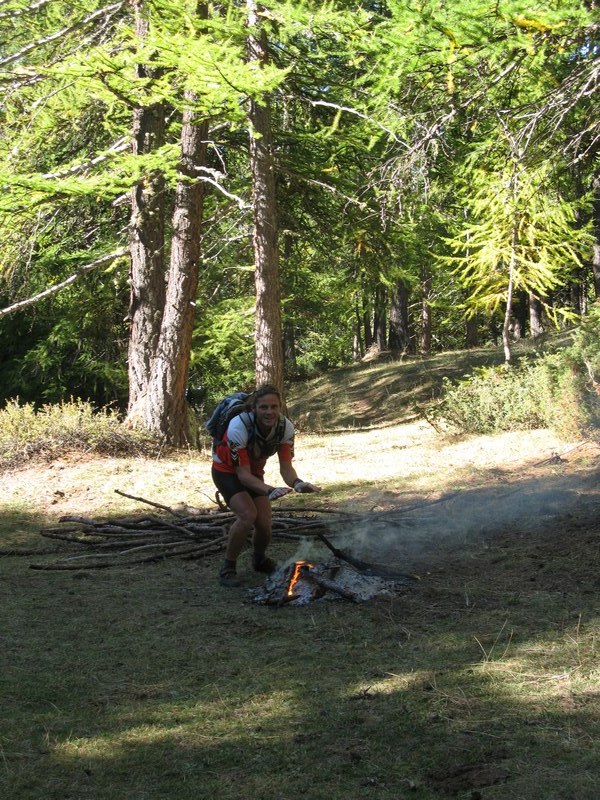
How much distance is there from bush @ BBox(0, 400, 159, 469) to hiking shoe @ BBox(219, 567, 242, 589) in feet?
22.4

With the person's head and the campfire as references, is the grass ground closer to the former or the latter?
the campfire

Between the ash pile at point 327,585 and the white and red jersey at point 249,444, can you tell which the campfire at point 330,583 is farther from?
the white and red jersey at point 249,444

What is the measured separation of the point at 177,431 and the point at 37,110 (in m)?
5.89

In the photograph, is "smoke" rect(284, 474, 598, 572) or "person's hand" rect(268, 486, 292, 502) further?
"smoke" rect(284, 474, 598, 572)

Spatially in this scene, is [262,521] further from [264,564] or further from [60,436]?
[60,436]

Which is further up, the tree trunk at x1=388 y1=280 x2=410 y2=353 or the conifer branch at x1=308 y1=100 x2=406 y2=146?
the conifer branch at x1=308 y1=100 x2=406 y2=146

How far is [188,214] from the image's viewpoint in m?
14.6

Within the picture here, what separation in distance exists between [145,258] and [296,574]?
993 centimetres

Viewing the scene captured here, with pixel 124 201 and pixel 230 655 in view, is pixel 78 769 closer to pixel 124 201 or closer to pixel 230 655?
pixel 230 655

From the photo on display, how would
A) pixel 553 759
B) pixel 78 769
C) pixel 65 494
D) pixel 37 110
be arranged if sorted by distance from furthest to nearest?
pixel 37 110
pixel 65 494
pixel 78 769
pixel 553 759

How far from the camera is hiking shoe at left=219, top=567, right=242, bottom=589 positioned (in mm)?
7104

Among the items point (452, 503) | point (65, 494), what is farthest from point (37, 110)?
point (452, 503)

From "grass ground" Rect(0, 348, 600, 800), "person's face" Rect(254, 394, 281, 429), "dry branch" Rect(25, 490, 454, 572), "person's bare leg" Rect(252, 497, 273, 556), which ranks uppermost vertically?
"person's face" Rect(254, 394, 281, 429)

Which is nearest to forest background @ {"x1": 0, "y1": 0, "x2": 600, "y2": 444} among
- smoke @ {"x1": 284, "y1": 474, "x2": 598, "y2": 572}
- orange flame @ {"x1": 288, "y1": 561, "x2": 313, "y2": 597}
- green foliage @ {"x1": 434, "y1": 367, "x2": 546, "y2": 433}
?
green foliage @ {"x1": 434, "y1": 367, "x2": 546, "y2": 433}
